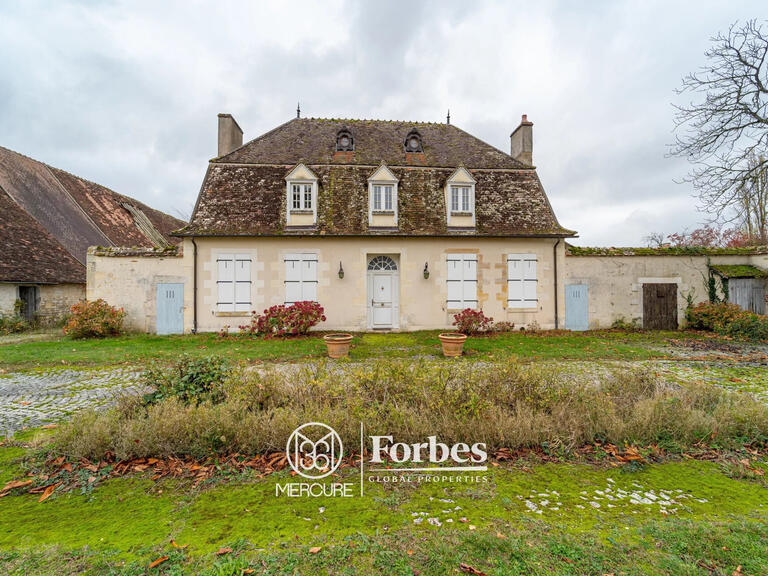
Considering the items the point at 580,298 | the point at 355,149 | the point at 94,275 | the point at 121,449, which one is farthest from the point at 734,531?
→ the point at 94,275

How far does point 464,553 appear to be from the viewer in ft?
7.06

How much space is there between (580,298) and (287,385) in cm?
1200

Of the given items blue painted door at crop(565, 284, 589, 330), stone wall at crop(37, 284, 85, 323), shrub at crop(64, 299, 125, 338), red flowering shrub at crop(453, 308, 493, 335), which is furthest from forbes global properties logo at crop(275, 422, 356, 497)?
stone wall at crop(37, 284, 85, 323)

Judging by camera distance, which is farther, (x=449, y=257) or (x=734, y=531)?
(x=449, y=257)

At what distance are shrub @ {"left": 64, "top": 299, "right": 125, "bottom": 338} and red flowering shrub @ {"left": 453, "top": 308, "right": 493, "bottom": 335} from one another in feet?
37.1

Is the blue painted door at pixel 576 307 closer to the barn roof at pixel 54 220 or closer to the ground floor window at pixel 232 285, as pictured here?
the ground floor window at pixel 232 285

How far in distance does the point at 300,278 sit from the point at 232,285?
92.1 inches

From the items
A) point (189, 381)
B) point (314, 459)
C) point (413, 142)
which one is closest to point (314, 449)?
point (314, 459)

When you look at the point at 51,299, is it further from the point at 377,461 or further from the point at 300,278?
the point at 377,461

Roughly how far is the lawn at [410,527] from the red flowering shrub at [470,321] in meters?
8.07

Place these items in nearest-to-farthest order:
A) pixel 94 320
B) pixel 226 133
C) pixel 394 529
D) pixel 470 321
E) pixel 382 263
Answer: pixel 394 529, pixel 94 320, pixel 470 321, pixel 382 263, pixel 226 133

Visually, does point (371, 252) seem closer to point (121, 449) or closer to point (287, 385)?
point (287, 385)

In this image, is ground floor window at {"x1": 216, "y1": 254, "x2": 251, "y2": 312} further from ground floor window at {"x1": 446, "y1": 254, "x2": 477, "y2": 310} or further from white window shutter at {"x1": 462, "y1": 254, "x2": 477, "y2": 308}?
white window shutter at {"x1": 462, "y1": 254, "x2": 477, "y2": 308}

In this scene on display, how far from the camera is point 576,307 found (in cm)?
1271
